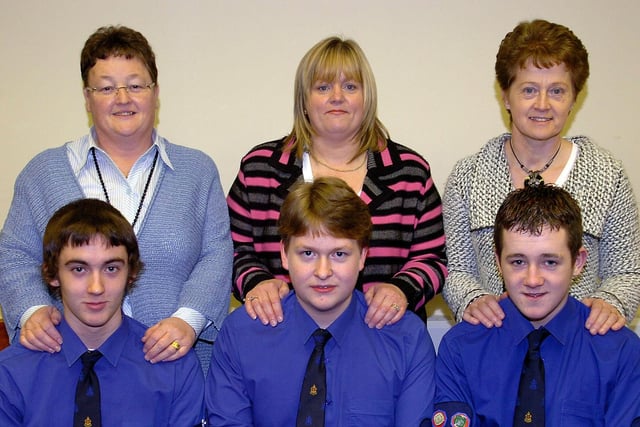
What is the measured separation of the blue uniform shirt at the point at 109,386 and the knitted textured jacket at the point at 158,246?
0.58ft

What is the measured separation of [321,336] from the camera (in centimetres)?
232

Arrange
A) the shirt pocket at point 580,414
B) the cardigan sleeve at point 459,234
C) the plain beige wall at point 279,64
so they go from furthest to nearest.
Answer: the plain beige wall at point 279,64 < the cardigan sleeve at point 459,234 < the shirt pocket at point 580,414

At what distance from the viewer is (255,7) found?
11.3 ft

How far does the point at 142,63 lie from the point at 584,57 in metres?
1.38

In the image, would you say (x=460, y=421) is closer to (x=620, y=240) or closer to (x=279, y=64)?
(x=620, y=240)

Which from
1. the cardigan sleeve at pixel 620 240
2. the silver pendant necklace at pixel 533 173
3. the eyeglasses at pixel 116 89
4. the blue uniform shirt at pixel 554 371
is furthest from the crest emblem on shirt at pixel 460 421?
the eyeglasses at pixel 116 89

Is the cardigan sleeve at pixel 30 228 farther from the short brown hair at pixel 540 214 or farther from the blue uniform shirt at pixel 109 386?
the short brown hair at pixel 540 214

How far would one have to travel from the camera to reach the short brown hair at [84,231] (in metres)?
2.31

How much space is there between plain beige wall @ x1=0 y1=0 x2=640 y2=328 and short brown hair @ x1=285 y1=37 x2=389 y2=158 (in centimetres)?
78

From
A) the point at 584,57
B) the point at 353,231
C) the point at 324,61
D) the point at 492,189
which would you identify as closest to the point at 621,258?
the point at 492,189

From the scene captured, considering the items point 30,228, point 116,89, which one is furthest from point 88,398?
point 116,89

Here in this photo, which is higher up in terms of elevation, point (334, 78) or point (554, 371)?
point (334, 78)

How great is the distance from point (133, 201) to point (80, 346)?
504 millimetres

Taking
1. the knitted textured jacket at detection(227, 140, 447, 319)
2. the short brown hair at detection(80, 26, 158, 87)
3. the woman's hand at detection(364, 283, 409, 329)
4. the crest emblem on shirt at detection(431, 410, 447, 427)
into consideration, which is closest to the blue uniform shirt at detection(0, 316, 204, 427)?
the knitted textured jacket at detection(227, 140, 447, 319)
